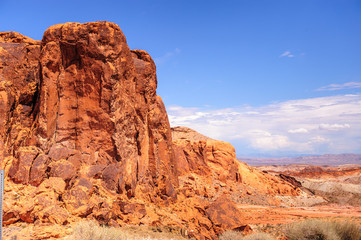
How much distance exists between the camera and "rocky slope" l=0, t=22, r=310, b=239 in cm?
1227

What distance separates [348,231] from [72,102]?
54.0ft

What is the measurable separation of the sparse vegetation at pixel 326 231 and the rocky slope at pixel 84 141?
3.43m

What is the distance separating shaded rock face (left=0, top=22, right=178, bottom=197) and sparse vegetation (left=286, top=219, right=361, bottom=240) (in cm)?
967

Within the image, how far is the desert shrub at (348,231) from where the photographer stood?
15.6 meters

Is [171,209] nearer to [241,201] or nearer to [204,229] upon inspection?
[204,229]

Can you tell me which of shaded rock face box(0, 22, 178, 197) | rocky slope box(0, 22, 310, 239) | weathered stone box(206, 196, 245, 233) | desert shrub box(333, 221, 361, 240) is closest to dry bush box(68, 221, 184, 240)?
rocky slope box(0, 22, 310, 239)

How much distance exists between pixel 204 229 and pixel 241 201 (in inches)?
852

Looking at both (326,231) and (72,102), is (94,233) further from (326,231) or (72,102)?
(326,231)

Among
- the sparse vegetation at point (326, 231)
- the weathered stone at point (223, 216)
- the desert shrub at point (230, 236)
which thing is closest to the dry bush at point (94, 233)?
the desert shrub at point (230, 236)

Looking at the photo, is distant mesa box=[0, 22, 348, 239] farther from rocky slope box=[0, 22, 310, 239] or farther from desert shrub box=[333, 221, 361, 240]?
desert shrub box=[333, 221, 361, 240]

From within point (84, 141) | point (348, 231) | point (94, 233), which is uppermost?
point (84, 141)

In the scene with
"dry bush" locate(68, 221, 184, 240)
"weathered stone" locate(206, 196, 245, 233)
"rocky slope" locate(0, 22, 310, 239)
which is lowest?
"weathered stone" locate(206, 196, 245, 233)

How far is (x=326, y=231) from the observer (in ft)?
50.9

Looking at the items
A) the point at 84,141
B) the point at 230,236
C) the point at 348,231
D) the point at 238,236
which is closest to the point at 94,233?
the point at 84,141
